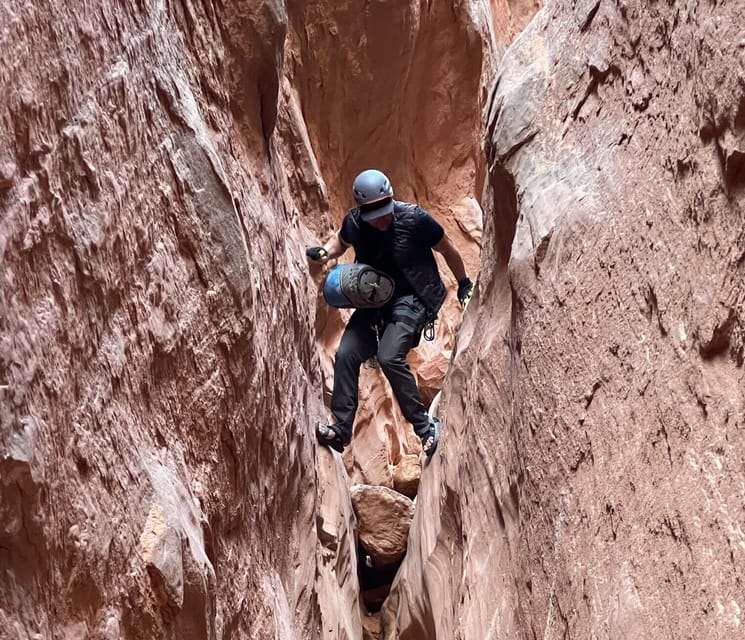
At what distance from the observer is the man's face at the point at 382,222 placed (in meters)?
5.01

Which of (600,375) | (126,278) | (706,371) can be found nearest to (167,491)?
(126,278)

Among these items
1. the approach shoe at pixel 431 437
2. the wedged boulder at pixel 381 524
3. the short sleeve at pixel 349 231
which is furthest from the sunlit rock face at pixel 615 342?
the wedged boulder at pixel 381 524

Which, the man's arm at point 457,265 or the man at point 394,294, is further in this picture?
the man's arm at point 457,265

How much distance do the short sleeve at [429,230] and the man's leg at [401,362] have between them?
0.52m

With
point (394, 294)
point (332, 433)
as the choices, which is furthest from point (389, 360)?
point (332, 433)

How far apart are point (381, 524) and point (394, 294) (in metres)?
1.93

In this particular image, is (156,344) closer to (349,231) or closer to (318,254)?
(318,254)

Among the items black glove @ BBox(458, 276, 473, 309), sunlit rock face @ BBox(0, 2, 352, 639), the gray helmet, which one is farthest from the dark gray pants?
sunlit rock face @ BBox(0, 2, 352, 639)

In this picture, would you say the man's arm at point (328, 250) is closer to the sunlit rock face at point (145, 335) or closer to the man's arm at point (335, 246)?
the man's arm at point (335, 246)

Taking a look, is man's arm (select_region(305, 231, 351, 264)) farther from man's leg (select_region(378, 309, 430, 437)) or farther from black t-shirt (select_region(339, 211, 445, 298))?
man's leg (select_region(378, 309, 430, 437))

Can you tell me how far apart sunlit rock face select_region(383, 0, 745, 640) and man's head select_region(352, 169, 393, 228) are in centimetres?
110

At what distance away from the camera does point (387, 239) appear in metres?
5.16

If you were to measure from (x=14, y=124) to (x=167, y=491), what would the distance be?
1192mm

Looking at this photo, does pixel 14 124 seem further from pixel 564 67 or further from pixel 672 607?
pixel 564 67
